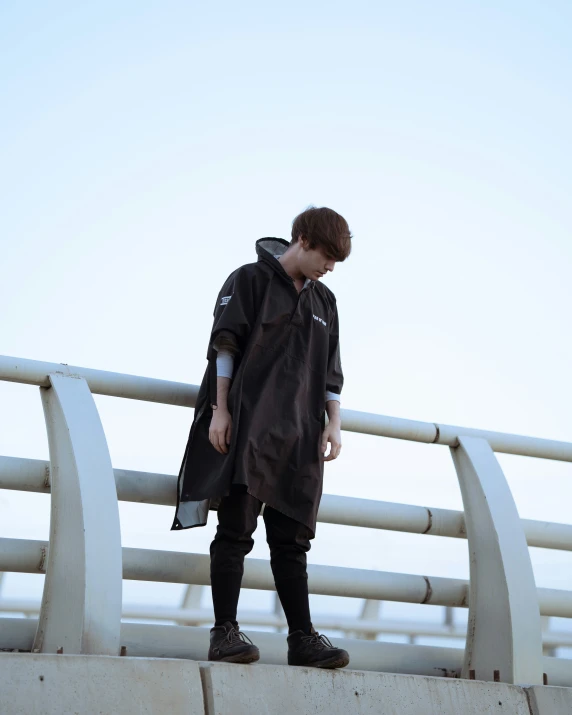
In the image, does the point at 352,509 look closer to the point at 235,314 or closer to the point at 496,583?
the point at 496,583

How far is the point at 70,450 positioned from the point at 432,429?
54.6 inches

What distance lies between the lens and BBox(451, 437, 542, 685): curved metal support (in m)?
2.96

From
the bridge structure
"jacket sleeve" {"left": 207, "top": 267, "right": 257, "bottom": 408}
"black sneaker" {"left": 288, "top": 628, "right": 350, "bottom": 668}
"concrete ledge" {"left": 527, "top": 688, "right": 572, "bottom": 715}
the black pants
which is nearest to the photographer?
the bridge structure

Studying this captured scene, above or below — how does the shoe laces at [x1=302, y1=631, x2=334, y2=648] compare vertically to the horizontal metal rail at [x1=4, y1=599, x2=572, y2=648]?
above

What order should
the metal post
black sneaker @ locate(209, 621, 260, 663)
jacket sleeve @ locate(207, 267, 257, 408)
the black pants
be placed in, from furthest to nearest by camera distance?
1. the metal post
2. jacket sleeve @ locate(207, 267, 257, 408)
3. the black pants
4. black sneaker @ locate(209, 621, 260, 663)

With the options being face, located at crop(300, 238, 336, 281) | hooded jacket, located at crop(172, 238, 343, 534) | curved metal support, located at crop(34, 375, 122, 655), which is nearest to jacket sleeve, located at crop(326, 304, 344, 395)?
hooded jacket, located at crop(172, 238, 343, 534)

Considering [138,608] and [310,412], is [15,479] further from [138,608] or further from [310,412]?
[138,608]

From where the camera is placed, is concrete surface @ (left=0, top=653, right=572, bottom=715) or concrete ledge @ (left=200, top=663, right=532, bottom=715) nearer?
concrete surface @ (left=0, top=653, right=572, bottom=715)

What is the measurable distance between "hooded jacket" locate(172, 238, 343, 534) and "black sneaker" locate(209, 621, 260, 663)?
35 cm

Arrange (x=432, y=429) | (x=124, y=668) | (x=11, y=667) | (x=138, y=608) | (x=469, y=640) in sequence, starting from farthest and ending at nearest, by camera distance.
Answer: (x=138, y=608)
(x=432, y=429)
(x=469, y=640)
(x=124, y=668)
(x=11, y=667)

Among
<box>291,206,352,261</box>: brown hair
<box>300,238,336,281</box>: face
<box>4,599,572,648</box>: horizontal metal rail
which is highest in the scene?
<box>291,206,352,261</box>: brown hair

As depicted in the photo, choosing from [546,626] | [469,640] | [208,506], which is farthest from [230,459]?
[546,626]

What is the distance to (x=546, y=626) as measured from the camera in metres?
5.54

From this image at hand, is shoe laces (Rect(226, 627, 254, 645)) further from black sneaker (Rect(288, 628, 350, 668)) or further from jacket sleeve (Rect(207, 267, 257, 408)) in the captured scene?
jacket sleeve (Rect(207, 267, 257, 408))
